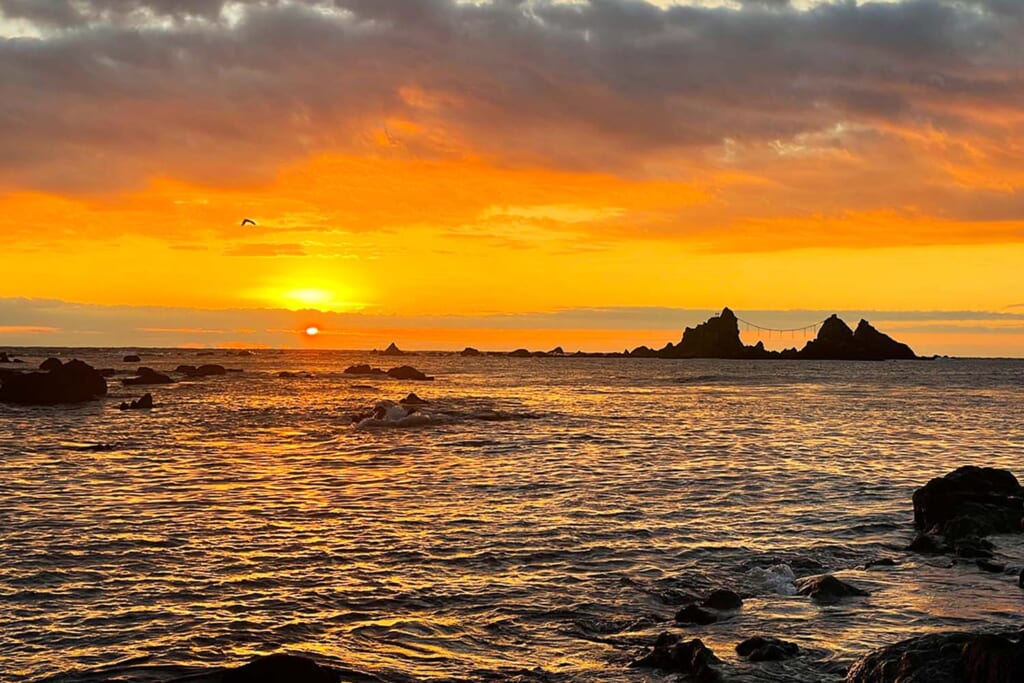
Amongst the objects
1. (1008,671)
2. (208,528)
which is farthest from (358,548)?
(1008,671)

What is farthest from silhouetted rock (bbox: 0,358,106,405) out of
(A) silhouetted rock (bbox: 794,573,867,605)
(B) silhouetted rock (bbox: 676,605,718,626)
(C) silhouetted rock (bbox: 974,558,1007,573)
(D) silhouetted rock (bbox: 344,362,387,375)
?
(D) silhouetted rock (bbox: 344,362,387,375)

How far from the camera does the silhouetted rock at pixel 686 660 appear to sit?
1347 centimetres

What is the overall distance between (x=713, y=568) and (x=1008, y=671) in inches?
405

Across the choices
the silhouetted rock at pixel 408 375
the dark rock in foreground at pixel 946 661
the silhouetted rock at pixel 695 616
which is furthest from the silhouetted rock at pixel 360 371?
the dark rock in foreground at pixel 946 661

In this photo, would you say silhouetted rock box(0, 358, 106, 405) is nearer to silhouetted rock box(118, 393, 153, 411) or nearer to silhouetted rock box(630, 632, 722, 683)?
silhouetted rock box(118, 393, 153, 411)

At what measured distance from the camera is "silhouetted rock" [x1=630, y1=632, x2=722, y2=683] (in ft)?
44.2

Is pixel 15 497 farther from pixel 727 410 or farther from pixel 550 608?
pixel 727 410

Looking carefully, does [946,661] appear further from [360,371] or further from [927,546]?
[360,371]

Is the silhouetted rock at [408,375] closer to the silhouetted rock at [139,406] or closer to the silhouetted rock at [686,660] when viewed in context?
the silhouetted rock at [139,406]

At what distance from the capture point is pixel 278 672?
11.8 metres

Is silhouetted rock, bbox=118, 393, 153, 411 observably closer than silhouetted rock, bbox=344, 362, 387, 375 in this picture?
Yes

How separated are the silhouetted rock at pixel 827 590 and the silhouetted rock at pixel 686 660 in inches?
198

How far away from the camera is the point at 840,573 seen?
68.7ft

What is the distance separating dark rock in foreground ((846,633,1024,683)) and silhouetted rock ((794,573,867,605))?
217 inches
